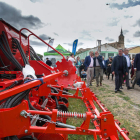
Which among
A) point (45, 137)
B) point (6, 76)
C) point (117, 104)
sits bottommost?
point (117, 104)

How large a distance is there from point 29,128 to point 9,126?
0.21 metres

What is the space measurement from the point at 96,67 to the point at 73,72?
348 cm

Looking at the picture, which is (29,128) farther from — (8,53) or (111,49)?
(111,49)

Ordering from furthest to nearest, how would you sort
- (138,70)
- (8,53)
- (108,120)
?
(138,70) < (8,53) < (108,120)

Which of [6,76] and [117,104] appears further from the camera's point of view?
[117,104]

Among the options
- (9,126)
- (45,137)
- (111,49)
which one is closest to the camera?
(9,126)

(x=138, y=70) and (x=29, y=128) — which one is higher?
(x=138, y=70)

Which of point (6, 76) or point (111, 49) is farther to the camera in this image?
point (111, 49)

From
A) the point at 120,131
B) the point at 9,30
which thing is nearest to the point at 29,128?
the point at 120,131

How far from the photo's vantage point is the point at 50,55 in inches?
579

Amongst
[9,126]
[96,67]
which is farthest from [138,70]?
[9,126]

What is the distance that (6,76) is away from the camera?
257 centimetres

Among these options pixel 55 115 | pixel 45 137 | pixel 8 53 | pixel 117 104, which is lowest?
pixel 117 104

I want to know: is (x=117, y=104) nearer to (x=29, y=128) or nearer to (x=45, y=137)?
(x=45, y=137)
